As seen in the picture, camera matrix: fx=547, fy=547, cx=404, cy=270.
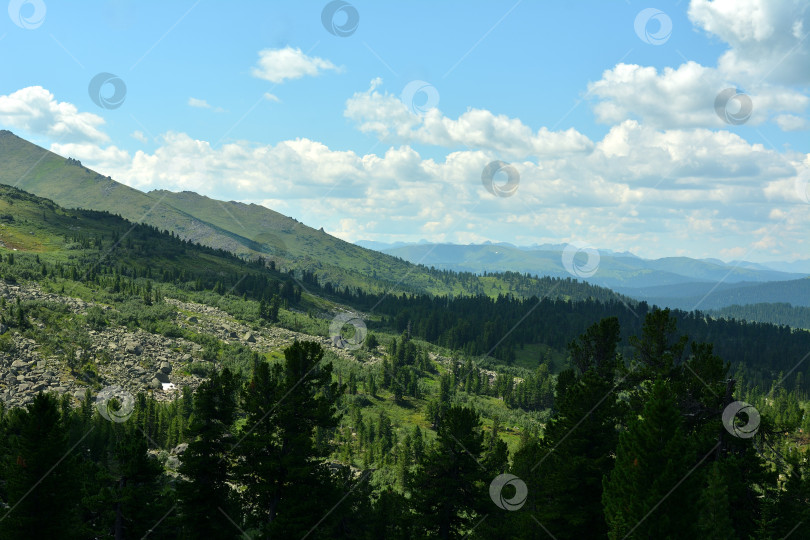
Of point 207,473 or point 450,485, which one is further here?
point 450,485

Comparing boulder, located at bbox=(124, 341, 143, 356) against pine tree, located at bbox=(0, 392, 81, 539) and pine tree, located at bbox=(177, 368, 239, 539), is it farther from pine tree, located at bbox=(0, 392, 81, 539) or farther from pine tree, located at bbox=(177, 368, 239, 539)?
pine tree, located at bbox=(177, 368, 239, 539)

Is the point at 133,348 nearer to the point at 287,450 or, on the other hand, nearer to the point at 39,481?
the point at 39,481

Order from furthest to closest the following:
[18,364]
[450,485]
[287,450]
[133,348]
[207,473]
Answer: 1. [133,348]
2. [18,364]
3. [450,485]
4. [207,473]
5. [287,450]

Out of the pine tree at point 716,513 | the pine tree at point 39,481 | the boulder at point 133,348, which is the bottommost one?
the boulder at point 133,348

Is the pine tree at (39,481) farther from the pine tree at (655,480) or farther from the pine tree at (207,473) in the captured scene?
the pine tree at (655,480)

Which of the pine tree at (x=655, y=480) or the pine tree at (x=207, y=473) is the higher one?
the pine tree at (x=655, y=480)

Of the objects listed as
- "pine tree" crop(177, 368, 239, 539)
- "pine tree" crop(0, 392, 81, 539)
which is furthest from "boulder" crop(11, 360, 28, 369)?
"pine tree" crop(177, 368, 239, 539)

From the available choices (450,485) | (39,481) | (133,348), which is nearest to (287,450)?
(450,485)

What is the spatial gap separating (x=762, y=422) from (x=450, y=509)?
59.2 ft

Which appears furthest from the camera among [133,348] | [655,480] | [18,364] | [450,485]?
[133,348]

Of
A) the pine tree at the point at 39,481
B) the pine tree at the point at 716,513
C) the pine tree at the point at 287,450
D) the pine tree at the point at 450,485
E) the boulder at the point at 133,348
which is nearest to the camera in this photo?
the pine tree at the point at 716,513

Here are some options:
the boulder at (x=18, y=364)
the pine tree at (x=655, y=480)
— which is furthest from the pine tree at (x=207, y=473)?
the boulder at (x=18, y=364)

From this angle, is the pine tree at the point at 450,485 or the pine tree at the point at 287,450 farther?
the pine tree at the point at 450,485

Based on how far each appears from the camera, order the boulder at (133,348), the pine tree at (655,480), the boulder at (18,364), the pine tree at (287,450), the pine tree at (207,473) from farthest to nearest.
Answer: the boulder at (133,348) → the boulder at (18,364) → the pine tree at (207,473) → the pine tree at (287,450) → the pine tree at (655,480)
